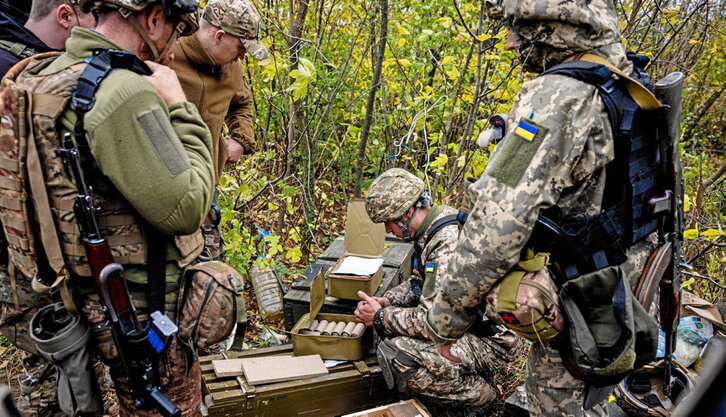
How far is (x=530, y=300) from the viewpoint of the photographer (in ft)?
6.45

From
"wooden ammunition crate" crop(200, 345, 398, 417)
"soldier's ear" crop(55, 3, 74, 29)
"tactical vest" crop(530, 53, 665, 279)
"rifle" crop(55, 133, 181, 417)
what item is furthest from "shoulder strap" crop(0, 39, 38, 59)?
"tactical vest" crop(530, 53, 665, 279)

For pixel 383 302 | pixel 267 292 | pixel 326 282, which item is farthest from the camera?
pixel 267 292

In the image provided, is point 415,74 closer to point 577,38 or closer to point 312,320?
point 312,320

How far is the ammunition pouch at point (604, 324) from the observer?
1.97 meters

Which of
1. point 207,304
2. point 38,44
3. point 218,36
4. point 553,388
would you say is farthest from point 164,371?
point 218,36

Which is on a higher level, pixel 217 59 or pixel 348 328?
pixel 217 59

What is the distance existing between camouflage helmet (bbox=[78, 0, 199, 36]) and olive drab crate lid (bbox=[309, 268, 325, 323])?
203 centimetres

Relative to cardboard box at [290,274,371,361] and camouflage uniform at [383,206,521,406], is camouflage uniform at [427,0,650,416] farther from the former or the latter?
cardboard box at [290,274,371,361]

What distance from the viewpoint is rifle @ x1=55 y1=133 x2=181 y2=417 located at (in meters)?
1.78

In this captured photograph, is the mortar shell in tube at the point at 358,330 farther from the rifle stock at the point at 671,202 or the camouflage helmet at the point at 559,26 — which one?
the camouflage helmet at the point at 559,26

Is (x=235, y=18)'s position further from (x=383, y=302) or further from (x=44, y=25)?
(x=383, y=302)

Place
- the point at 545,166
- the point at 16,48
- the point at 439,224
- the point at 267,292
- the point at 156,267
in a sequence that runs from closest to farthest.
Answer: the point at 545,166 < the point at 156,267 < the point at 16,48 < the point at 439,224 < the point at 267,292

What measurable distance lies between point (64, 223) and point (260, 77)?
3.91 meters

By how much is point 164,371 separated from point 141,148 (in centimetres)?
101
